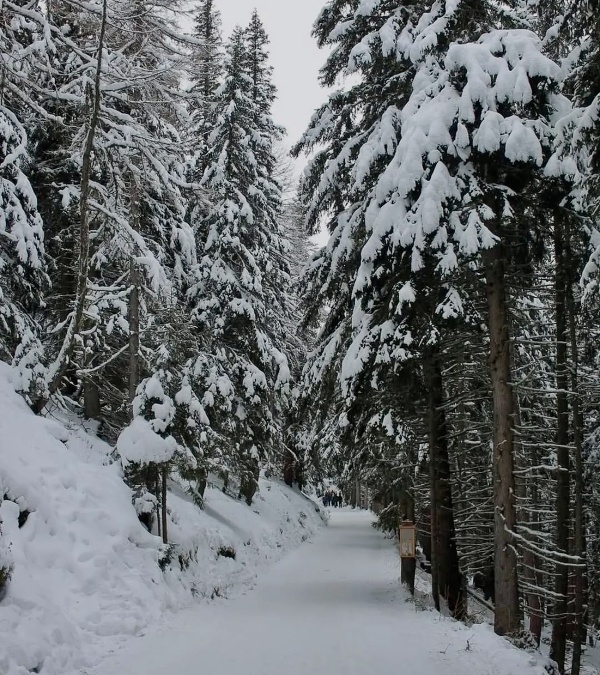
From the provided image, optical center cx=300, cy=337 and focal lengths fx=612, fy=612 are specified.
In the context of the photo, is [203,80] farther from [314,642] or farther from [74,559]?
[314,642]

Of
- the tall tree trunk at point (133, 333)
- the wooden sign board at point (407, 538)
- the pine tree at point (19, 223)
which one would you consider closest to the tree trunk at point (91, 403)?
the pine tree at point (19, 223)

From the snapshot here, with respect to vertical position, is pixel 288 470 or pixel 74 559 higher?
pixel 74 559

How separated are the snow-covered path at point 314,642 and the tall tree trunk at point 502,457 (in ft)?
1.69

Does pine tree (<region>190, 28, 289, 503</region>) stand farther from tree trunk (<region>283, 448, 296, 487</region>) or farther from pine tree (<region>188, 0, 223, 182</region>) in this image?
tree trunk (<region>283, 448, 296, 487</region>)

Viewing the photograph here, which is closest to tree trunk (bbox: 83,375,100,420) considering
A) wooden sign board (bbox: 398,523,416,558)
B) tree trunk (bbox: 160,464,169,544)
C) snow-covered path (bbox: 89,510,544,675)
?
tree trunk (bbox: 160,464,169,544)

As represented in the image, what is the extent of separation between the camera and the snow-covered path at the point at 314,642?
694 cm

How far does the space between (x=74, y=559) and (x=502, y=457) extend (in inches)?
242

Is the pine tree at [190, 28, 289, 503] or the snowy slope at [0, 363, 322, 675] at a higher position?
the pine tree at [190, 28, 289, 503]

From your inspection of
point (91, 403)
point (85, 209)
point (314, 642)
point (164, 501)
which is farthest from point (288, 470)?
point (314, 642)

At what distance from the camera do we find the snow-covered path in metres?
6.94

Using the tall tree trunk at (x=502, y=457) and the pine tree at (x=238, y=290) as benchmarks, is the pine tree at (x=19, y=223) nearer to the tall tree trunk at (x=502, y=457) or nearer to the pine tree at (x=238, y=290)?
the pine tree at (x=238, y=290)

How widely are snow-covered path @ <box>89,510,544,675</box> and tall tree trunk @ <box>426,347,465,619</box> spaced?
34.8 inches

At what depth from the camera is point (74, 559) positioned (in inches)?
332

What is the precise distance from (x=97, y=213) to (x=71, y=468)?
5628mm
